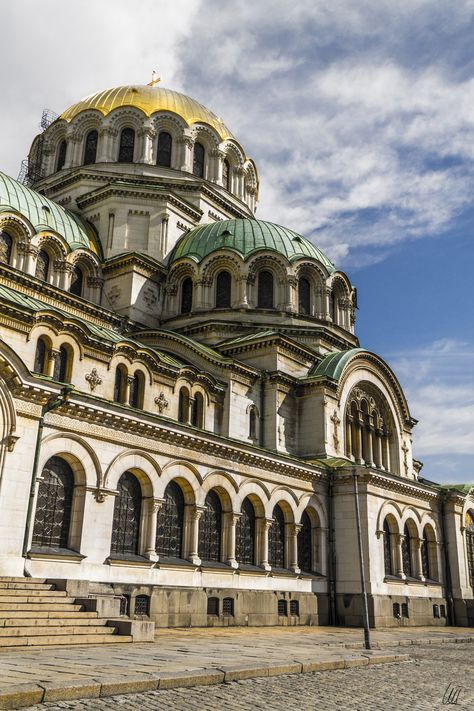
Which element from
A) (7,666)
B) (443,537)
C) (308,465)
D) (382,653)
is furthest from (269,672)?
(443,537)

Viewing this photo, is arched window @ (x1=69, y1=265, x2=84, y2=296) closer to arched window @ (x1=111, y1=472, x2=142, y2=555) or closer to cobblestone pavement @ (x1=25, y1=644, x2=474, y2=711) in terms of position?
arched window @ (x1=111, y1=472, x2=142, y2=555)

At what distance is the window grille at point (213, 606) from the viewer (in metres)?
22.6

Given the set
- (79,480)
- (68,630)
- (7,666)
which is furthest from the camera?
(79,480)

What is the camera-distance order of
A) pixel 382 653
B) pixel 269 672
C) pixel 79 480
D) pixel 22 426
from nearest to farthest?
1. pixel 269 672
2. pixel 382 653
3. pixel 22 426
4. pixel 79 480

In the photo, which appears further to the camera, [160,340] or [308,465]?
[160,340]

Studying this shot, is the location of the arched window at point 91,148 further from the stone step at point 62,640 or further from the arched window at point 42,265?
the stone step at point 62,640

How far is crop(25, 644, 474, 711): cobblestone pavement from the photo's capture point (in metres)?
8.62

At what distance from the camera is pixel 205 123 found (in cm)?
4288

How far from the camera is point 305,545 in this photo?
28.7 m

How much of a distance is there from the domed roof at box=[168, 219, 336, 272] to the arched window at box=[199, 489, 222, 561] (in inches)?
614

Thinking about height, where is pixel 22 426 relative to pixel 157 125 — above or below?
below

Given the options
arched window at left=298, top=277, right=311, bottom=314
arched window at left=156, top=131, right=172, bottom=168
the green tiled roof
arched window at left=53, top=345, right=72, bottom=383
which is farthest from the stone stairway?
arched window at left=156, top=131, right=172, bottom=168

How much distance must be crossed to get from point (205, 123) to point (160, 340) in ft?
56.2

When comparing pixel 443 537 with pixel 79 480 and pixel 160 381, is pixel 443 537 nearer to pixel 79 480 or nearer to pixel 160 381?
pixel 160 381
